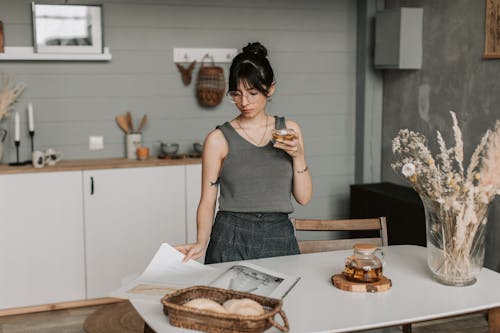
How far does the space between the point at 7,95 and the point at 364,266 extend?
3.04 m

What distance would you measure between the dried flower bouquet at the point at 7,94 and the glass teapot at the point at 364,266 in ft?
9.71

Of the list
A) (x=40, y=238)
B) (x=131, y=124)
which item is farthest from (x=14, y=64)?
(x=40, y=238)

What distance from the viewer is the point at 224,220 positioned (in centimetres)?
257

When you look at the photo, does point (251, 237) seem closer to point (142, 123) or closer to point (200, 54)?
point (142, 123)

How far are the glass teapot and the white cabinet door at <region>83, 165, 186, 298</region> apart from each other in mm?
2473

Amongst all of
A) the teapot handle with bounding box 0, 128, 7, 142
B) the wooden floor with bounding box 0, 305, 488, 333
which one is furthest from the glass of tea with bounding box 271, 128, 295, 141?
the teapot handle with bounding box 0, 128, 7, 142

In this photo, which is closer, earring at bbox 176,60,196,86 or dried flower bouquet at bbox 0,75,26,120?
dried flower bouquet at bbox 0,75,26,120

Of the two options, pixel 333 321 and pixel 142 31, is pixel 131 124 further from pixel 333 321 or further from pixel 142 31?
pixel 333 321

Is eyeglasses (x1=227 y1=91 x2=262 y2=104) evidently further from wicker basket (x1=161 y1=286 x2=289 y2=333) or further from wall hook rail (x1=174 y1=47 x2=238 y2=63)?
wall hook rail (x1=174 y1=47 x2=238 y2=63)

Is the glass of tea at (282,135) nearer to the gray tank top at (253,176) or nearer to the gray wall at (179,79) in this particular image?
the gray tank top at (253,176)

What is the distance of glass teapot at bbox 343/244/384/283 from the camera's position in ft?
6.58

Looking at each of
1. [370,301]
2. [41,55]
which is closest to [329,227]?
[370,301]

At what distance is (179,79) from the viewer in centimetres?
471


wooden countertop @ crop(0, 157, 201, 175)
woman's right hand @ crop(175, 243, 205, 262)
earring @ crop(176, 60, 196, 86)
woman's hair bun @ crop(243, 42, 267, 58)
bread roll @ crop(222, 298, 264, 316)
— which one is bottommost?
bread roll @ crop(222, 298, 264, 316)
